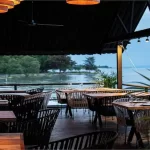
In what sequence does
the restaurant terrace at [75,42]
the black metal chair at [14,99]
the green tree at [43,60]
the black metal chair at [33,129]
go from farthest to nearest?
the green tree at [43,60]
the restaurant terrace at [75,42]
the black metal chair at [14,99]
the black metal chair at [33,129]

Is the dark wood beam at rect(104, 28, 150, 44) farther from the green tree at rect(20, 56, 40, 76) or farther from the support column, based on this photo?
the green tree at rect(20, 56, 40, 76)

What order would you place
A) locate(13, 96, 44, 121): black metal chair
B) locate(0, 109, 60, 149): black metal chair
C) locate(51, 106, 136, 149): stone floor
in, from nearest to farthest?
locate(0, 109, 60, 149): black metal chair, locate(13, 96, 44, 121): black metal chair, locate(51, 106, 136, 149): stone floor

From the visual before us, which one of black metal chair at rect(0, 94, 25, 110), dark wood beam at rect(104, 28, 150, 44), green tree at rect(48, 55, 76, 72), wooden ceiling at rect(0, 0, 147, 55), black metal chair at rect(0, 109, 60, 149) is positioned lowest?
black metal chair at rect(0, 109, 60, 149)

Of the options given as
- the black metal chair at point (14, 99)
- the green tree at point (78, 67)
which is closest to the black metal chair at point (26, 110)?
the black metal chair at point (14, 99)

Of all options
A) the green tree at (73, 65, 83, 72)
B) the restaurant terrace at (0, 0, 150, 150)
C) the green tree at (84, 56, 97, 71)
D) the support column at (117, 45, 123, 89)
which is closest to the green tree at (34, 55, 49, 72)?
the restaurant terrace at (0, 0, 150, 150)

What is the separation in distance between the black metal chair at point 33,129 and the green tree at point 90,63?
365 inches

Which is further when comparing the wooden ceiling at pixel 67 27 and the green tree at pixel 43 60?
the green tree at pixel 43 60

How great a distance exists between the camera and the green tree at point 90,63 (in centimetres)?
1469

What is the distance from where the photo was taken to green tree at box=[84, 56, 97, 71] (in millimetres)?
14688

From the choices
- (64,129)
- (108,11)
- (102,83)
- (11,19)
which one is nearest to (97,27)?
(108,11)

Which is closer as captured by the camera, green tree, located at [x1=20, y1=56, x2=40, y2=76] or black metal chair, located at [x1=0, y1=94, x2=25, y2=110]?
black metal chair, located at [x1=0, y1=94, x2=25, y2=110]

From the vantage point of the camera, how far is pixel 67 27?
1365 cm

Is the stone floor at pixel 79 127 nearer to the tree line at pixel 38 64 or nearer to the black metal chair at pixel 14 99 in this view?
the black metal chair at pixel 14 99

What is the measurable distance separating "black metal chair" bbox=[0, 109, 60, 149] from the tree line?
862 cm
